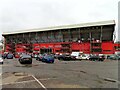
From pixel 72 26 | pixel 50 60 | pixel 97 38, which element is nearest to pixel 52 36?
pixel 72 26

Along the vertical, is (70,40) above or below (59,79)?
above

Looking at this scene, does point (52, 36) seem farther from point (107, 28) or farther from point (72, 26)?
point (107, 28)

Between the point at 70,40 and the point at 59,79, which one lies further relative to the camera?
the point at 70,40

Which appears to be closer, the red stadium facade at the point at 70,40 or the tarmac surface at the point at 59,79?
the tarmac surface at the point at 59,79

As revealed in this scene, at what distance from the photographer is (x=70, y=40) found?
105062 millimetres

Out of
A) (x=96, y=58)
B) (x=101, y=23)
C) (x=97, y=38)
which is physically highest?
(x=101, y=23)

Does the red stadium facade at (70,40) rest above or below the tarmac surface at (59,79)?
above

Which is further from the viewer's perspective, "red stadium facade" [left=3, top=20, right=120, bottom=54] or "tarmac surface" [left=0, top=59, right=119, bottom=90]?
"red stadium facade" [left=3, top=20, right=120, bottom=54]

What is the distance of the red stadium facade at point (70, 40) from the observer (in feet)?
305

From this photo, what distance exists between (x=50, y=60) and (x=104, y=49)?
50.7 metres

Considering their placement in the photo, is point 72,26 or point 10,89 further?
point 72,26

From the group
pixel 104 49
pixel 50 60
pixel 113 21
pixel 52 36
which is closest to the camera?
pixel 50 60

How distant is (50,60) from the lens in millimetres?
43156

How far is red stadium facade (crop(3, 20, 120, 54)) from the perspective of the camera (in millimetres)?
93000
